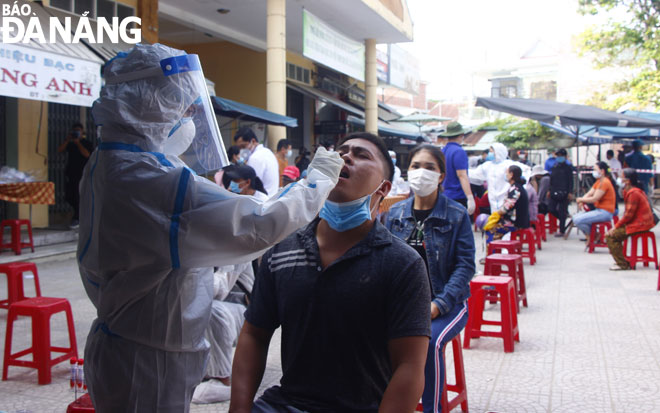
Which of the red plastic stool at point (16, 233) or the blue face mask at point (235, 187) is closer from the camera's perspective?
the blue face mask at point (235, 187)

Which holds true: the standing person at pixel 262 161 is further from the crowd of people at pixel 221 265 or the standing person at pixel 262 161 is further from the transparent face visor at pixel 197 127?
the crowd of people at pixel 221 265

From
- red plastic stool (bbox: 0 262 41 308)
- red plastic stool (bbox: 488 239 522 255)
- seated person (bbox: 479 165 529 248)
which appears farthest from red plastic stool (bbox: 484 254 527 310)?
red plastic stool (bbox: 0 262 41 308)

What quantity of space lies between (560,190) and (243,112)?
675 centimetres

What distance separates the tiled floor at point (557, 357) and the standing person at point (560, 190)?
467 cm

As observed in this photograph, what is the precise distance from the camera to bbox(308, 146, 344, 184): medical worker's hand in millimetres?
2020

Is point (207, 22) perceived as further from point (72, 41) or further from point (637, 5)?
point (637, 5)

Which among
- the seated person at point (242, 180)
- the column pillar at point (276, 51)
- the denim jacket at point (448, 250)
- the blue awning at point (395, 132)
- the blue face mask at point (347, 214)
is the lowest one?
the denim jacket at point (448, 250)

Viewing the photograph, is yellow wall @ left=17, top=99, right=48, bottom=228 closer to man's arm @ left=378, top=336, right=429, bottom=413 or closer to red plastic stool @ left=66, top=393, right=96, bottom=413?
red plastic stool @ left=66, top=393, right=96, bottom=413

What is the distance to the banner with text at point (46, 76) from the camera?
23.3ft

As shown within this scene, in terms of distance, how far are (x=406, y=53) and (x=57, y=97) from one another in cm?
1588

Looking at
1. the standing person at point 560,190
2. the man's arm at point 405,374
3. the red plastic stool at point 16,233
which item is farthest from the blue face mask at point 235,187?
the standing person at point 560,190

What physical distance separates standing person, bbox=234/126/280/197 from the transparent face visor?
16.5 feet

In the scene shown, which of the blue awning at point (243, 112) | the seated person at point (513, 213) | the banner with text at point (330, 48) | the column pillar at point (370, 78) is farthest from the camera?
the column pillar at point (370, 78)

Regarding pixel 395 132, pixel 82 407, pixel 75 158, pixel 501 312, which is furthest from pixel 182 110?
pixel 395 132
